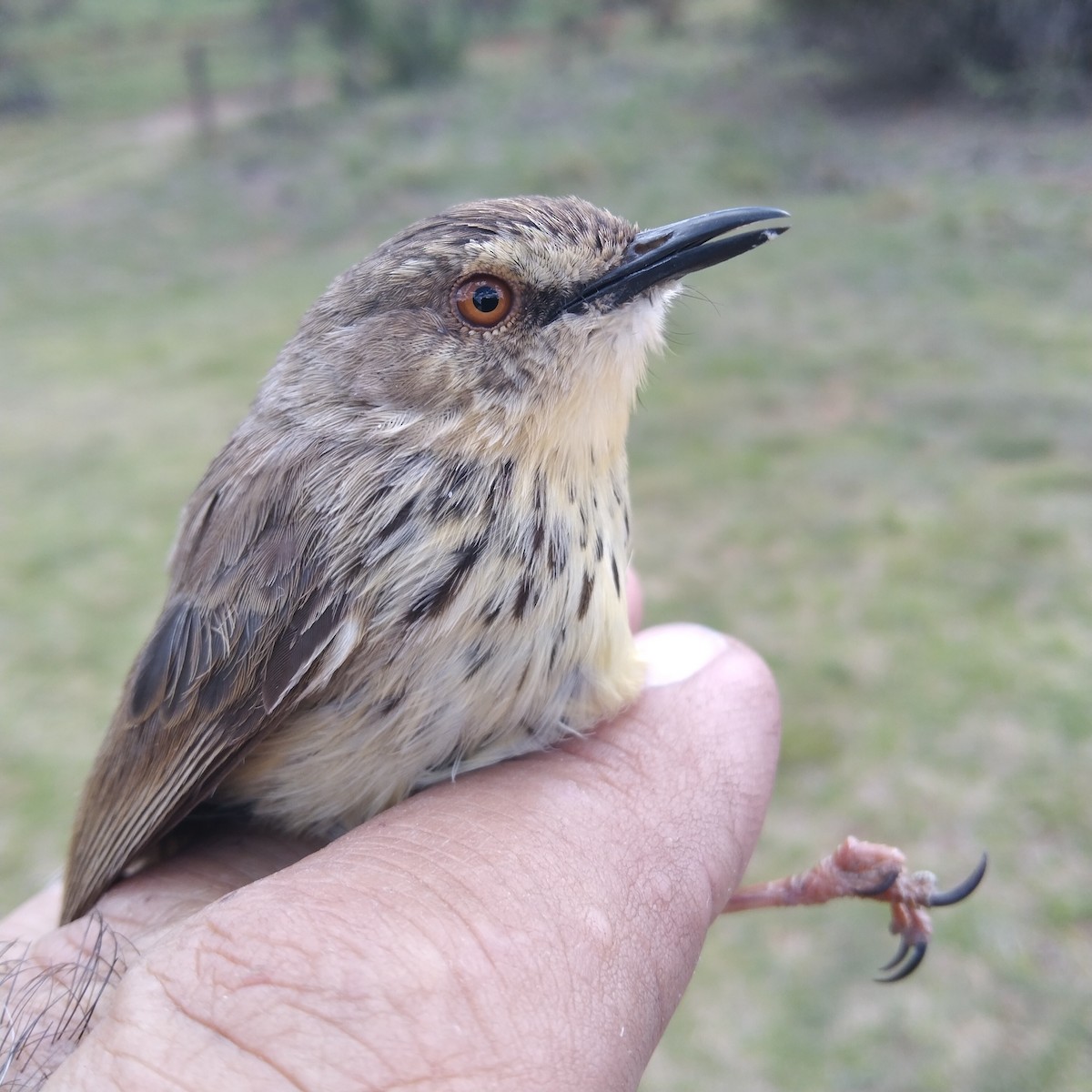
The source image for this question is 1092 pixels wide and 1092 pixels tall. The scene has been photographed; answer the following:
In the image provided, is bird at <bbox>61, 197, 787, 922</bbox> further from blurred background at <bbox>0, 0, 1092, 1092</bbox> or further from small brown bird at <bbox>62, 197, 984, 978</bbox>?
blurred background at <bbox>0, 0, 1092, 1092</bbox>

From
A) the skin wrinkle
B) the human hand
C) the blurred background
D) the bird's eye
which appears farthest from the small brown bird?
the blurred background

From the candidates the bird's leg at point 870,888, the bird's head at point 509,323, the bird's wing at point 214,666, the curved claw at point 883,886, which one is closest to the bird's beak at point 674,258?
the bird's head at point 509,323

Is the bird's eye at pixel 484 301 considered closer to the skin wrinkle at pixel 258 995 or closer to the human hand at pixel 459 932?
the human hand at pixel 459 932

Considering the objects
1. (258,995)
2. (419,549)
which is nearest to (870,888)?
(419,549)

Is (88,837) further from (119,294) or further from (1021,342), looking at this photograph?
(119,294)

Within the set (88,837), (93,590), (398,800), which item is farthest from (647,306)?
(93,590)

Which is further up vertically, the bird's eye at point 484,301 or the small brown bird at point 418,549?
the bird's eye at point 484,301
